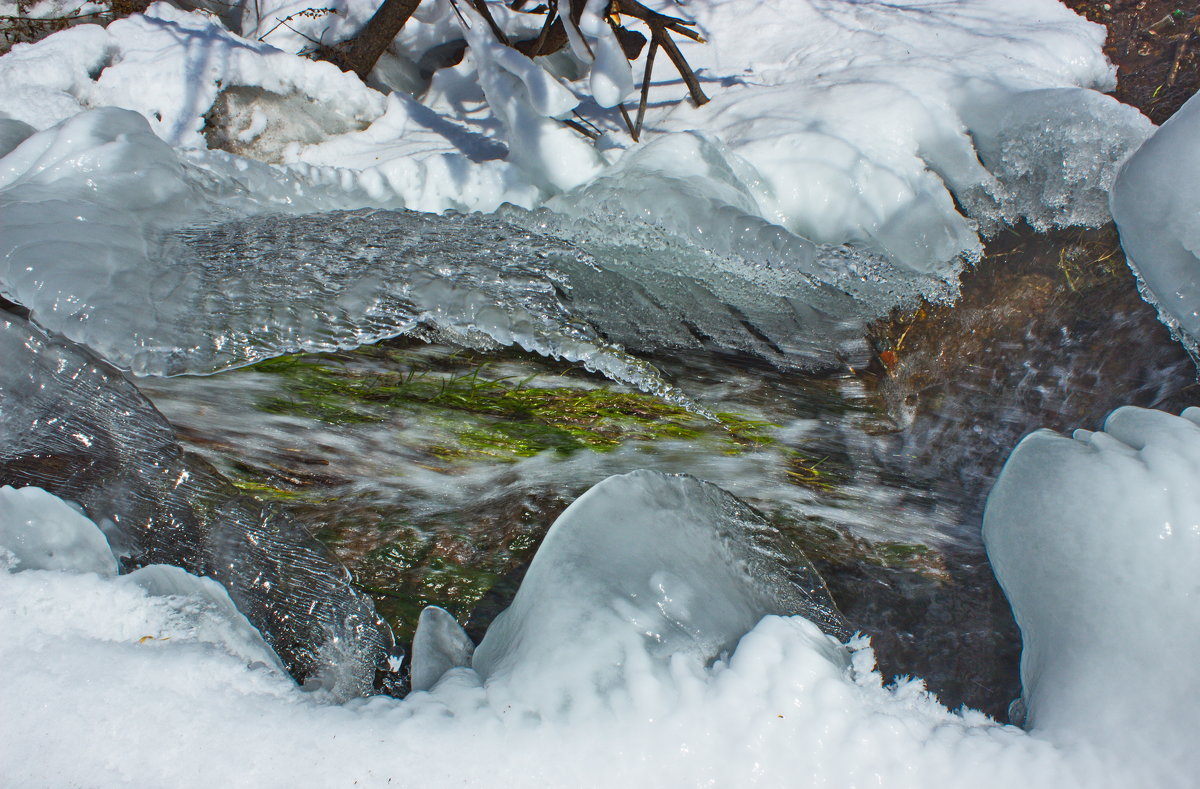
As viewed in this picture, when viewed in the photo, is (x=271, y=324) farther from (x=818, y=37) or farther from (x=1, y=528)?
(x=818, y=37)

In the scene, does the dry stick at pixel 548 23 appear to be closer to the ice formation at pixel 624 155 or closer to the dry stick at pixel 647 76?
the ice formation at pixel 624 155

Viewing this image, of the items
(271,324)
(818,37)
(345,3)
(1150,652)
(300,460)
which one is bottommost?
(300,460)

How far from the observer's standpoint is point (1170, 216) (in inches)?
88.3

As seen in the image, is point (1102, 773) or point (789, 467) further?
point (789, 467)

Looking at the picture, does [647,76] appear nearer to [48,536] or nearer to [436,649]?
[436,649]

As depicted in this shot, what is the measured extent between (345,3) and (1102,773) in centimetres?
473

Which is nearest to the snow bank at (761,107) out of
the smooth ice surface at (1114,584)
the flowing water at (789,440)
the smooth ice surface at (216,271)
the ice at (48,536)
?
the flowing water at (789,440)

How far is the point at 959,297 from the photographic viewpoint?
8.37 feet

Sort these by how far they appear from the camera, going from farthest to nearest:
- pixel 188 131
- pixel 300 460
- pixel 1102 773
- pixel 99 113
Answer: pixel 188 131
pixel 300 460
pixel 99 113
pixel 1102 773

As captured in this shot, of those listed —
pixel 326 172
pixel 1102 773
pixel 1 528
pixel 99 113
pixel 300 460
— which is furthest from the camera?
pixel 326 172

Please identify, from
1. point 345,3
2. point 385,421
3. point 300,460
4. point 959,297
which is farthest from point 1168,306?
point 345,3

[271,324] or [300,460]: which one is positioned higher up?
[271,324]

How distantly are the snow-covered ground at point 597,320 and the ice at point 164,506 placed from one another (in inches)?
9.8

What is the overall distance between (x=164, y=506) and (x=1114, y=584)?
9.31 ft
